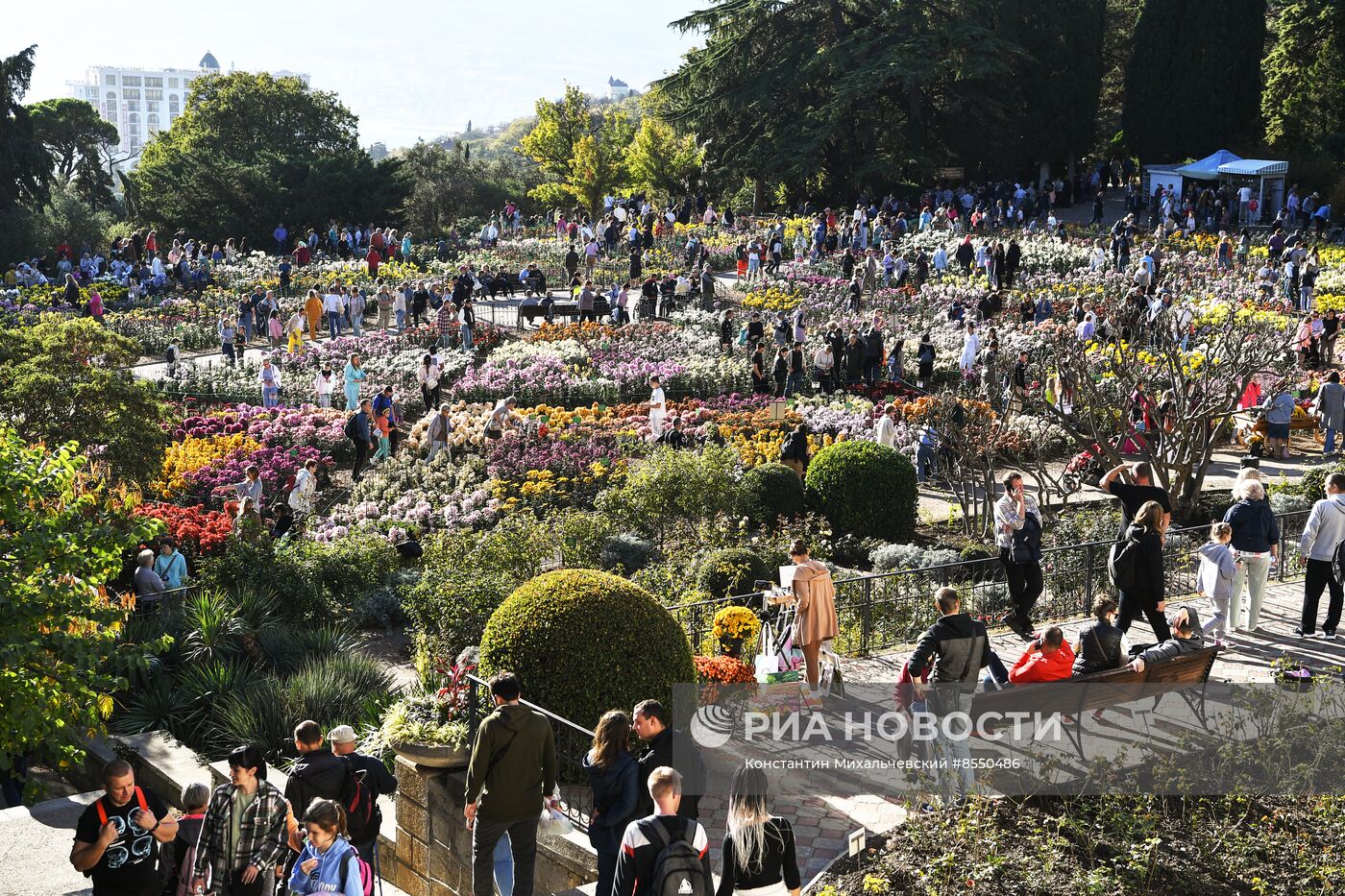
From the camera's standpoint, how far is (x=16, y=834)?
393 inches

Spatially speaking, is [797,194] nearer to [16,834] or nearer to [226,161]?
[226,161]

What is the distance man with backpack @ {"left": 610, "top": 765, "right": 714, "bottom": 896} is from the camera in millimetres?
5961

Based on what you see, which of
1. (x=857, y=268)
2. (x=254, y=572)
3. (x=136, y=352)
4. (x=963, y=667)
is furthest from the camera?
(x=857, y=268)

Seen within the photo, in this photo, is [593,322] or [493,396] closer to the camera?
[493,396]

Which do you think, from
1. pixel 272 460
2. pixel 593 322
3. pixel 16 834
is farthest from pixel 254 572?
pixel 593 322

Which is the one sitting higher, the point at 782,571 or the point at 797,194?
the point at 797,194

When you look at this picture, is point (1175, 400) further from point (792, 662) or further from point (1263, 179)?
point (1263, 179)

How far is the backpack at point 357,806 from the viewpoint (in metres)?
7.36

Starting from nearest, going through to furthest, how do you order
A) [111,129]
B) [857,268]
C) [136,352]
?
[136,352]
[857,268]
[111,129]

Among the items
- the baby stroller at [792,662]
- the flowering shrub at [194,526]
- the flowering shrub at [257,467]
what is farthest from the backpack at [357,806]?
the flowering shrub at [257,467]

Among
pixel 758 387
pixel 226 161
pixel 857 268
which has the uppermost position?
pixel 226 161

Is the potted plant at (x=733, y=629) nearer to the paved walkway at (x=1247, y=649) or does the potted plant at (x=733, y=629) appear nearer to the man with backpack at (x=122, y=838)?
the paved walkway at (x=1247, y=649)

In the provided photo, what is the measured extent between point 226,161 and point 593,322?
24.5 metres

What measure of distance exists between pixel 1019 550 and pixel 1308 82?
37785mm
